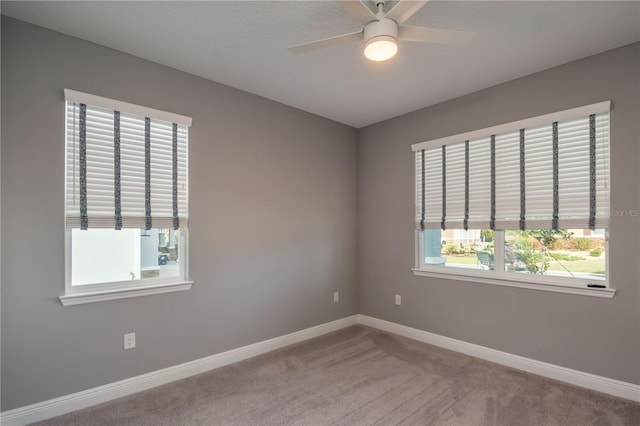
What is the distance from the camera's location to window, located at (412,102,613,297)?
264 cm

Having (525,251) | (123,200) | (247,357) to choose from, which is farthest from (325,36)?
(247,357)

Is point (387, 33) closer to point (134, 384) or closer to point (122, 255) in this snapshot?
point (122, 255)

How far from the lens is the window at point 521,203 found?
2.64 meters

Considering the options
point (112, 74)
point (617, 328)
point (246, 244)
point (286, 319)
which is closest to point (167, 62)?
point (112, 74)

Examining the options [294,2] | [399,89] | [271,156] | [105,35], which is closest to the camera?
[294,2]

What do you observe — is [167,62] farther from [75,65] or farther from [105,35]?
[75,65]

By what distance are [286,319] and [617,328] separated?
2883 millimetres

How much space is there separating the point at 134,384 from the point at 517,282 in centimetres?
337

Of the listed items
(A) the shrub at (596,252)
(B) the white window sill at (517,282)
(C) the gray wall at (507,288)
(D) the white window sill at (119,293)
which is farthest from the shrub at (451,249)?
(D) the white window sill at (119,293)

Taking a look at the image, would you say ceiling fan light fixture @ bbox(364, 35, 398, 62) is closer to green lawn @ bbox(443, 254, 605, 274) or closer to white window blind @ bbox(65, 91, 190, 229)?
white window blind @ bbox(65, 91, 190, 229)

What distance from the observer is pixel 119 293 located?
8.17 ft

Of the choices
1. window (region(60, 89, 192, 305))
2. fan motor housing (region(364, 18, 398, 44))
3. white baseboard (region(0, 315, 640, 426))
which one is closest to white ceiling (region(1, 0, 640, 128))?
fan motor housing (region(364, 18, 398, 44))

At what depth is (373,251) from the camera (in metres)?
4.26

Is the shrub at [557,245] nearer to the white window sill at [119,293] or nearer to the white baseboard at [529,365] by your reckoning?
the white baseboard at [529,365]
